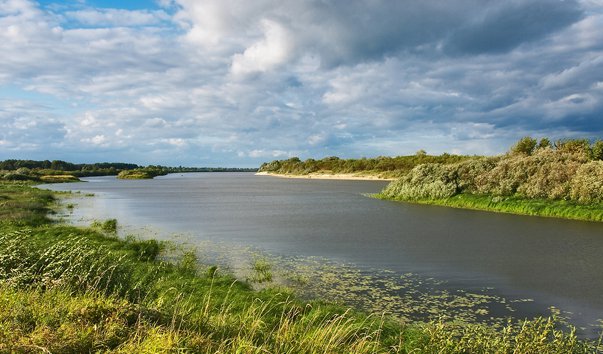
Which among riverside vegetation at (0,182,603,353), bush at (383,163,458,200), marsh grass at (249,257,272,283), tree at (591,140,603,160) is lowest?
marsh grass at (249,257,272,283)

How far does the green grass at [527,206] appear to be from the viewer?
3669 cm

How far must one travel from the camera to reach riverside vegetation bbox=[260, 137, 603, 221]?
1531 inches

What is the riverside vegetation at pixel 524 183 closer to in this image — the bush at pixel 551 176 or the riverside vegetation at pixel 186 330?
the bush at pixel 551 176

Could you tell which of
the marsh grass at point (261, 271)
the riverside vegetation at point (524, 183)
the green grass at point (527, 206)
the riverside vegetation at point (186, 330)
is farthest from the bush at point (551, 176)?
the riverside vegetation at point (186, 330)

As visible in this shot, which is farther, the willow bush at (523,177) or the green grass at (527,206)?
the willow bush at (523,177)

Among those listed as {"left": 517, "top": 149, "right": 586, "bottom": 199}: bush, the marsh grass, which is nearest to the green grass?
{"left": 517, "top": 149, "right": 586, "bottom": 199}: bush

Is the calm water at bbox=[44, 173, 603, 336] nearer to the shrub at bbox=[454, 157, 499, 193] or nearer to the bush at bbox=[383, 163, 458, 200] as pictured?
the shrub at bbox=[454, 157, 499, 193]

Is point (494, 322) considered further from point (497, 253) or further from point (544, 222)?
point (544, 222)

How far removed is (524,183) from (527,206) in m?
5.34

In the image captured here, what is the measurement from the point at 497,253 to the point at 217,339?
770 inches

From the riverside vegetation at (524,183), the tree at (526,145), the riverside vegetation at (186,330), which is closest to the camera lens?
the riverside vegetation at (186,330)

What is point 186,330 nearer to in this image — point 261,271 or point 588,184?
point 261,271

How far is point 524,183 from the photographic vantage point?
46.2 metres

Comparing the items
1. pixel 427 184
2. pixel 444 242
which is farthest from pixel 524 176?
pixel 444 242
